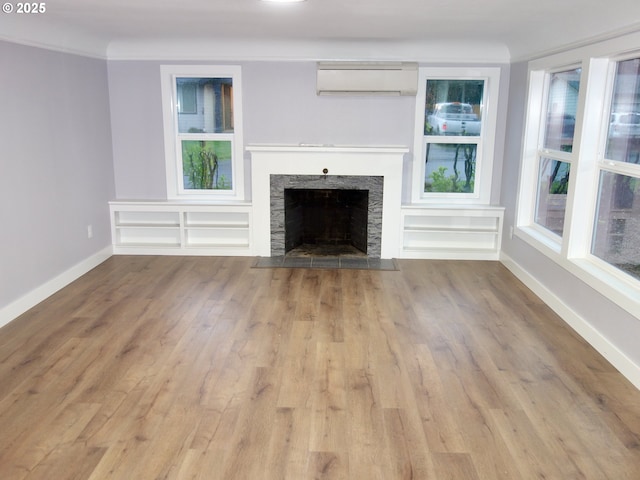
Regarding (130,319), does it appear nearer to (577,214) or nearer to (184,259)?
(184,259)

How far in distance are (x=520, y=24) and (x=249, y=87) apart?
109 inches

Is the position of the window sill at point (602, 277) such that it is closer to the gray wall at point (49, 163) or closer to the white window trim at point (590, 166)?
the white window trim at point (590, 166)

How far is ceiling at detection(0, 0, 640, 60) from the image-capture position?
3.56 metres

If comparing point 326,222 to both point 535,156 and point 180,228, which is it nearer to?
point 180,228

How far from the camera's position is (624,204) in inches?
144

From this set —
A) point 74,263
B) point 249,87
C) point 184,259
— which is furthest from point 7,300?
point 249,87

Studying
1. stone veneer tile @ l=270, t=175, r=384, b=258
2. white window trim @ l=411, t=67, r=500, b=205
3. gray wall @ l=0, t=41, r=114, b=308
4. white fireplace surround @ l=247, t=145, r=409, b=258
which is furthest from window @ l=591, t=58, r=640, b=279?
gray wall @ l=0, t=41, r=114, b=308

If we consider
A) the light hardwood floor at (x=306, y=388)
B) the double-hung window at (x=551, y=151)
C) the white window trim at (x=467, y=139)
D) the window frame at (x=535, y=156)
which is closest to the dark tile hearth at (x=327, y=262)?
the light hardwood floor at (x=306, y=388)

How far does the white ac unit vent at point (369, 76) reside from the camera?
219 inches

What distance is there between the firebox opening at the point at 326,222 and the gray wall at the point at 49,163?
2044 mm

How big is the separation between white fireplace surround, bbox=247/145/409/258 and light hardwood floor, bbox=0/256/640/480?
1221 mm

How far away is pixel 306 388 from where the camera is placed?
3.14 metres

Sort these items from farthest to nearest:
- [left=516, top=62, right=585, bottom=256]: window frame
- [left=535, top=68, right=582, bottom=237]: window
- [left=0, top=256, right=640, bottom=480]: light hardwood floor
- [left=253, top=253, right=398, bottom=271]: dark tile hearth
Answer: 1. [left=253, top=253, right=398, bottom=271]: dark tile hearth
2. [left=516, top=62, right=585, bottom=256]: window frame
3. [left=535, top=68, right=582, bottom=237]: window
4. [left=0, top=256, right=640, bottom=480]: light hardwood floor

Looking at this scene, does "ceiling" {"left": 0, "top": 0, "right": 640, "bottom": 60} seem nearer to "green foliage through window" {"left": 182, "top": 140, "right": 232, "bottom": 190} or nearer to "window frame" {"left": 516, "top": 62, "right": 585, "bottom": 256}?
"window frame" {"left": 516, "top": 62, "right": 585, "bottom": 256}
